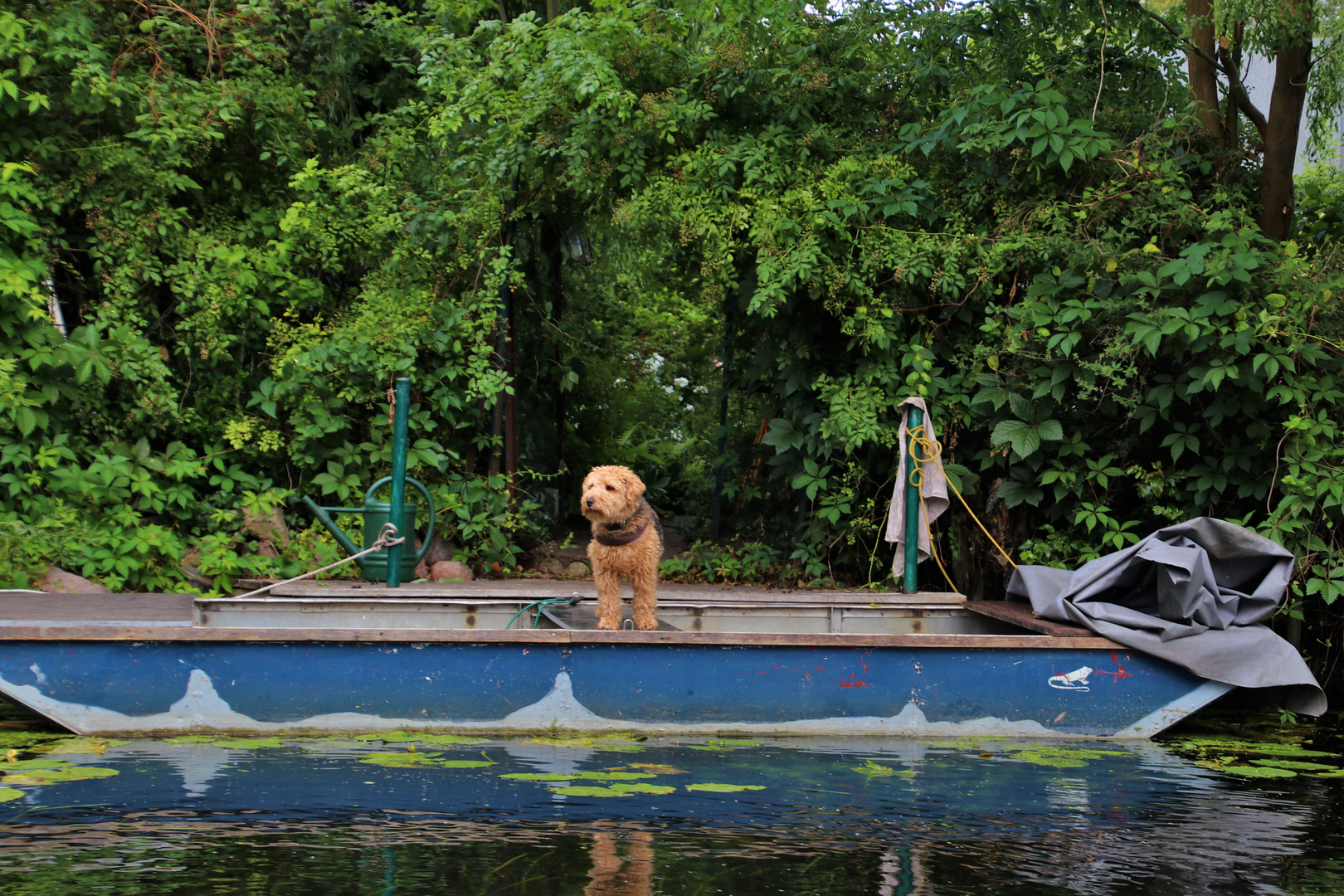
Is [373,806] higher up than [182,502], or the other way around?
[182,502]

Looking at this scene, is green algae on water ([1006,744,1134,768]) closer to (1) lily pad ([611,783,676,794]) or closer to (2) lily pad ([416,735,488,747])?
(1) lily pad ([611,783,676,794])

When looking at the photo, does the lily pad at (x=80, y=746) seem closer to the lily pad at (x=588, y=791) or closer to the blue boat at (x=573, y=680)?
the blue boat at (x=573, y=680)

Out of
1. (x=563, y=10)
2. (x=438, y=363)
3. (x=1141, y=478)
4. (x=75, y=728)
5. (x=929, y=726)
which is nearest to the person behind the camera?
(x=75, y=728)

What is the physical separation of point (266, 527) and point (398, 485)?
2139mm

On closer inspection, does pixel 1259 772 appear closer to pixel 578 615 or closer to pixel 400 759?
pixel 578 615

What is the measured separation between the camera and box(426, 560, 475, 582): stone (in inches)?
307

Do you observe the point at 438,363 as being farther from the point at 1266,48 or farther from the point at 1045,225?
the point at 1266,48

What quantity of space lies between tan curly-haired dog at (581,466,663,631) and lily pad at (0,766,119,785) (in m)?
2.30

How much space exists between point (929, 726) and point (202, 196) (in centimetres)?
684

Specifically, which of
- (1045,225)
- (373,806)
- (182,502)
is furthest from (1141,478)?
(182,502)

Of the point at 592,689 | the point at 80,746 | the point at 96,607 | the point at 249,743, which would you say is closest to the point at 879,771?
the point at 592,689

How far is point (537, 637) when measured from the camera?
16.5 feet

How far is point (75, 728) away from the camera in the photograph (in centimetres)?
481

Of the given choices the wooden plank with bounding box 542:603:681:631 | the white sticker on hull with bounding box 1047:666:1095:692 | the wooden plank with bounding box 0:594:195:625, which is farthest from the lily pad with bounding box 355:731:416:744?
the white sticker on hull with bounding box 1047:666:1095:692
